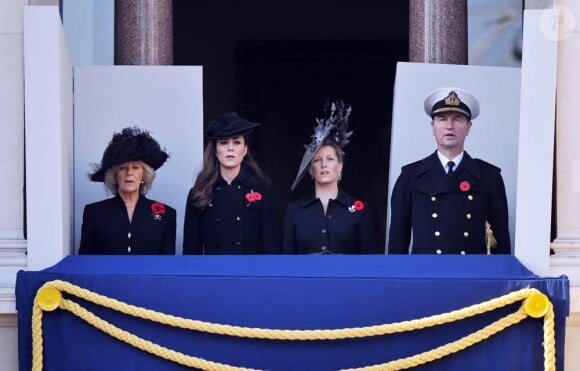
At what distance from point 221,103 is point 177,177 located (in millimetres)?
6662

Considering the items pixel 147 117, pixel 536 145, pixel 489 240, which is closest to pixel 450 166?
pixel 489 240

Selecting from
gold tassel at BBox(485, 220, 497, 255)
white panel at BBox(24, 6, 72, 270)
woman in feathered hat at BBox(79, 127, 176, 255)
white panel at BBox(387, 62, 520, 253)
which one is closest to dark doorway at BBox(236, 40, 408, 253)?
white panel at BBox(387, 62, 520, 253)

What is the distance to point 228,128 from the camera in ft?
36.7

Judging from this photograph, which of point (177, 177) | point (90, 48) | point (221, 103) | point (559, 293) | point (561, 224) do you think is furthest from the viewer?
point (221, 103)

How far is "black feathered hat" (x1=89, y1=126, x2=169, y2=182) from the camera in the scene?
36.9 ft

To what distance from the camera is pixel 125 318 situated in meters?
9.98

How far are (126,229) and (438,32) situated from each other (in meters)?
3.16

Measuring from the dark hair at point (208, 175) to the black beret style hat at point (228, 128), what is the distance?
82 mm

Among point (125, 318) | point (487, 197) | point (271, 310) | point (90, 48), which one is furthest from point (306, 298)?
point (90, 48)

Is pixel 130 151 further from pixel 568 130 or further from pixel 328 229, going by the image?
pixel 568 130

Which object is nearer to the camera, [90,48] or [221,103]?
[90,48]

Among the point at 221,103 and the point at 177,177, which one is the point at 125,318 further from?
the point at 221,103

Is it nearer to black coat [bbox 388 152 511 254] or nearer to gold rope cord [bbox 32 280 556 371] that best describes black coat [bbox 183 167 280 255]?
black coat [bbox 388 152 511 254]

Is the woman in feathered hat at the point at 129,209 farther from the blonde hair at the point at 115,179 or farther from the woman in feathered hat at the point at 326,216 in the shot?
the woman in feathered hat at the point at 326,216
